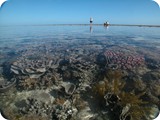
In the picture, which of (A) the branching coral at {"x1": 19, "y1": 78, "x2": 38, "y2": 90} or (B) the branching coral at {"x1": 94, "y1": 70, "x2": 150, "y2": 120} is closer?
(B) the branching coral at {"x1": 94, "y1": 70, "x2": 150, "y2": 120}

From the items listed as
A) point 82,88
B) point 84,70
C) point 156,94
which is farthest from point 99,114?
point 84,70

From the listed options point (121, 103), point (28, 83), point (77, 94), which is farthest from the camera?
point (28, 83)

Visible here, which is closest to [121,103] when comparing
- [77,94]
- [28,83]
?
[77,94]

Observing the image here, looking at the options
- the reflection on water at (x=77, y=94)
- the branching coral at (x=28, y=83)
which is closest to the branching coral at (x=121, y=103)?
the reflection on water at (x=77, y=94)

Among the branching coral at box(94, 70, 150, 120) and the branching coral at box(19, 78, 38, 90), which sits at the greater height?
the branching coral at box(94, 70, 150, 120)

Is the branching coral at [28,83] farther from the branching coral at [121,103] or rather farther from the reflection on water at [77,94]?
the branching coral at [121,103]

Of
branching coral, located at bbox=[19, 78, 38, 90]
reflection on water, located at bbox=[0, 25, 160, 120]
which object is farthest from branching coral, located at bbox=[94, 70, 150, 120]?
branching coral, located at bbox=[19, 78, 38, 90]

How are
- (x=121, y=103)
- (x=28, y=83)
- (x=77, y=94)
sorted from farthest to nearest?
1. (x=28, y=83)
2. (x=77, y=94)
3. (x=121, y=103)

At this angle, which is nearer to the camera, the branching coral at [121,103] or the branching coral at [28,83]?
the branching coral at [121,103]

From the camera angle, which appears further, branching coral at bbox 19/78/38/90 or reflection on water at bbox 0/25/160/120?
branching coral at bbox 19/78/38/90

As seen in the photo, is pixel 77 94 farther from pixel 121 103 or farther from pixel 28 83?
pixel 28 83

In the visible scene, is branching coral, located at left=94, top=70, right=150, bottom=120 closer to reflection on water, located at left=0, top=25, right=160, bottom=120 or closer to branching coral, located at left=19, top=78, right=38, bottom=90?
reflection on water, located at left=0, top=25, right=160, bottom=120

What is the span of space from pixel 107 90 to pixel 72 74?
117cm

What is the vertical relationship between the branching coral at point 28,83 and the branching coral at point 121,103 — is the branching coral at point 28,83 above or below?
below
